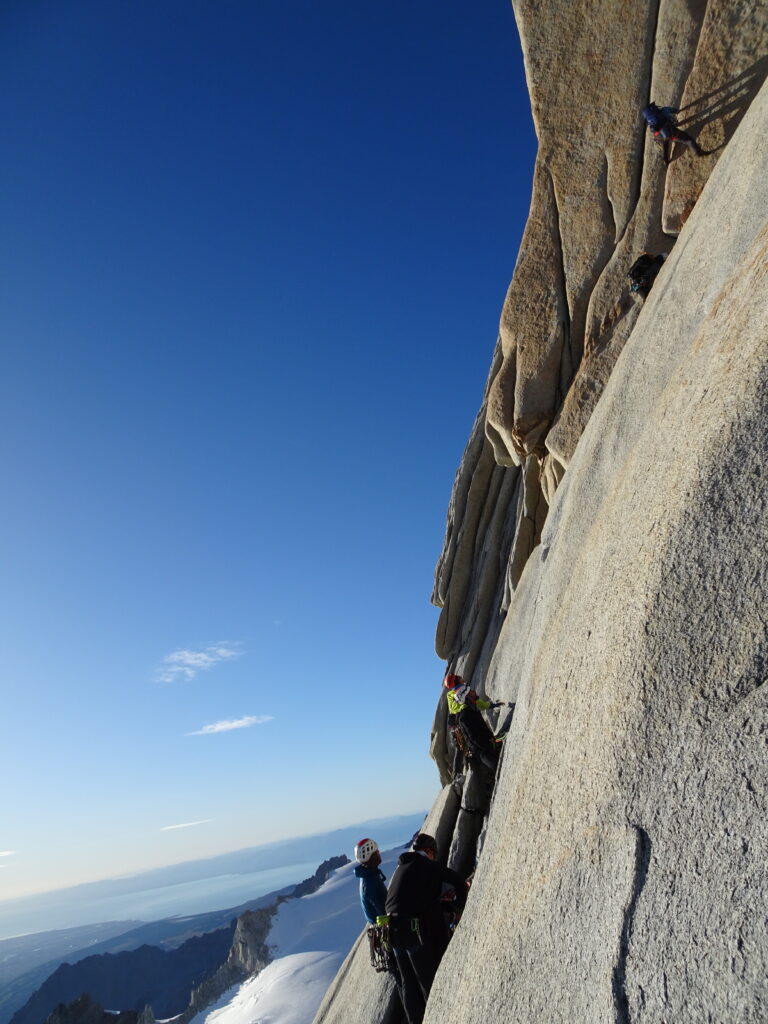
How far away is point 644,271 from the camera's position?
1673 centimetres

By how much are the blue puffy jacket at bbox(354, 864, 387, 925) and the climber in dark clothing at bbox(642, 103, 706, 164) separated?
18.8 m

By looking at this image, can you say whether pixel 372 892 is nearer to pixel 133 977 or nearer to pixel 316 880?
pixel 316 880

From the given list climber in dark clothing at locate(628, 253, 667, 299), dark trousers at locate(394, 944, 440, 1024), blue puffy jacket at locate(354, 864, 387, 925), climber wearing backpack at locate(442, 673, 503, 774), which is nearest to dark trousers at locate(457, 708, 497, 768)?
climber wearing backpack at locate(442, 673, 503, 774)

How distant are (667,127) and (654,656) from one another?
1602 centimetres

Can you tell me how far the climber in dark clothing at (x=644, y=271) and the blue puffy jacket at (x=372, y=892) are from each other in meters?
15.1

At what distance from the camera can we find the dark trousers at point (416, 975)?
11234mm

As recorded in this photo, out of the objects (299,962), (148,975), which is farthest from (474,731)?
(148,975)

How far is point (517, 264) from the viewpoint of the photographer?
20266 mm

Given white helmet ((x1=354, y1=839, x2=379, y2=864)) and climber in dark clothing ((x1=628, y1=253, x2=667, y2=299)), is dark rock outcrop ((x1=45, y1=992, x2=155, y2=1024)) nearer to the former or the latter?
white helmet ((x1=354, y1=839, x2=379, y2=864))

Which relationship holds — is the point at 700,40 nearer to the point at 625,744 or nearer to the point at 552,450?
the point at 552,450

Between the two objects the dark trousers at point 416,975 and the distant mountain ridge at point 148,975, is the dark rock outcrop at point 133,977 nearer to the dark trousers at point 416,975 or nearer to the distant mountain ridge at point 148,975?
the distant mountain ridge at point 148,975

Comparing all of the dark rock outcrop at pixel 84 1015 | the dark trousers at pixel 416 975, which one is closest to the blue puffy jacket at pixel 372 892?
the dark trousers at pixel 416 975

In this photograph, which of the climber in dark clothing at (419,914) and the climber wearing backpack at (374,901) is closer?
the climber in dark clothing at (419,914)

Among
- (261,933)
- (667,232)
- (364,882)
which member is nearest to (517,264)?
(667,232)
